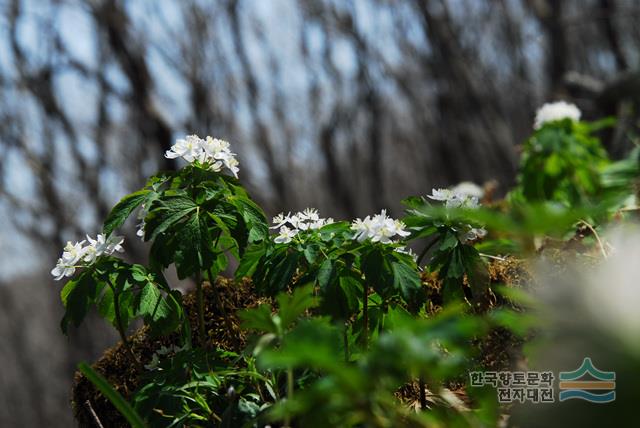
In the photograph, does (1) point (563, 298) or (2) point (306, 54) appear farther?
(2) point (306, 54)

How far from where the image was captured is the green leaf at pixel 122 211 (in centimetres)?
128

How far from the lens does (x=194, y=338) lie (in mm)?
1835

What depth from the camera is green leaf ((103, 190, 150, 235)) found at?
50.5 inches

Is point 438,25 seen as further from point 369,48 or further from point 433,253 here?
point 433,253

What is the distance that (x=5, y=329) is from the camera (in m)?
9.84

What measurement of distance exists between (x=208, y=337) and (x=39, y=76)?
20.5ft

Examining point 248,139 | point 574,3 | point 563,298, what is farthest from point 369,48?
point 563,298

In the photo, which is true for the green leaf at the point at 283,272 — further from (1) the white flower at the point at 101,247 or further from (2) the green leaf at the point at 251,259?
(1) the white flower at the point at 101,247

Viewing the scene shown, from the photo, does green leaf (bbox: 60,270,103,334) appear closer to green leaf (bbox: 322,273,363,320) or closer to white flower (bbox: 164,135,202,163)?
white flower (bbox: 164,135,202,163)

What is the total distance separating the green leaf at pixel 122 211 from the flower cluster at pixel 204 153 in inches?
4.3

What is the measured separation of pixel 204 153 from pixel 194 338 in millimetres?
659

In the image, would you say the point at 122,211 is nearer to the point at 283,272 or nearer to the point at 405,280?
the point at 283,272

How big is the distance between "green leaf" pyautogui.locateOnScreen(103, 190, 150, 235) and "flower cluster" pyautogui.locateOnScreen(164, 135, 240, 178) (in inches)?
4.3

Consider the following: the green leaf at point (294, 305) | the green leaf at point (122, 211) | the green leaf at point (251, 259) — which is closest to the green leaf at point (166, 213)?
the green leaf at point (122, 211)
